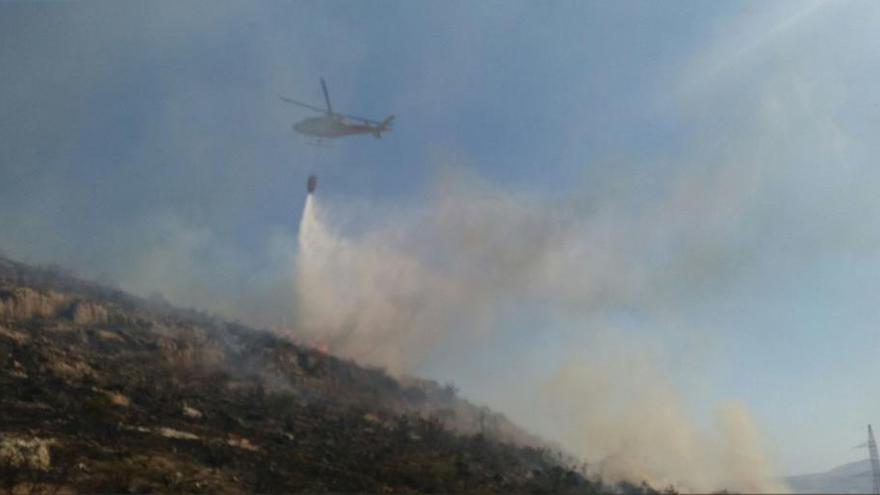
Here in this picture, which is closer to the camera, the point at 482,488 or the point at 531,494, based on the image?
the point at 531,494

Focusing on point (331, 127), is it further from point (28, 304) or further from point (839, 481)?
point (839, 481)

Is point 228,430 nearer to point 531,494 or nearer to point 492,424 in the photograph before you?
point 531,494

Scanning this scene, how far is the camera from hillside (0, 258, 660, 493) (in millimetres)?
25156

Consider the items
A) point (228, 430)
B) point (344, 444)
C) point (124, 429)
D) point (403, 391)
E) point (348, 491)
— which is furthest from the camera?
point (403, 391)

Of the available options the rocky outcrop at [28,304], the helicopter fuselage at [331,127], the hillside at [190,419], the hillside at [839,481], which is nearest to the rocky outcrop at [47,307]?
the rocky outcrop at [28,304]

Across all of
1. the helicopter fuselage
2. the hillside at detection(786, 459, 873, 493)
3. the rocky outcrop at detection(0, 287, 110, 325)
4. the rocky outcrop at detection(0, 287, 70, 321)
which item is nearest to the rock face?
the hillside at detection(786, 459, 873, 493)

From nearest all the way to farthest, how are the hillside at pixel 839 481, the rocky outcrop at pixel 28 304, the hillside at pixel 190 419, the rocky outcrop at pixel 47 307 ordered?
the hillside at pixel 839 481 < the hillside at pixel 190 419 < the rocky outcrop at pixel 28 304 < the rocky outcrop at pixel 47 307

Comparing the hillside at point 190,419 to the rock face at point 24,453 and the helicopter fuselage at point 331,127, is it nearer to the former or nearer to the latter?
the rock face at point 24,453

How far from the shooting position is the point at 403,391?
242 feet

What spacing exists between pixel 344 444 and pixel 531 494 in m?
13.1

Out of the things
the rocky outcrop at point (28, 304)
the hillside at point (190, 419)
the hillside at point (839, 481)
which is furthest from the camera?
the rocky outcrop at point (28, 304)

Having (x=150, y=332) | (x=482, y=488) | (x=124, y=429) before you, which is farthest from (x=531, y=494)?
(x=150, y=332)

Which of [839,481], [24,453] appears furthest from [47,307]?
[839,481]

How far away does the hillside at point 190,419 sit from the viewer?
82.5 ft
